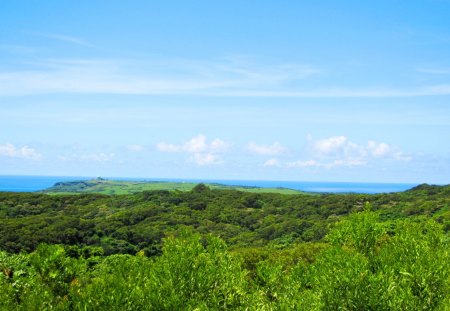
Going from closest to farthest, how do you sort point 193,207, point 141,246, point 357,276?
point 357,276 → point 141,246 → point 193,207

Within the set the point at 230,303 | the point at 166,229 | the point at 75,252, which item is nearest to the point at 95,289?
the point at 230,303

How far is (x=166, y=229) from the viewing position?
460 ft

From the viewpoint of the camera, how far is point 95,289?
27.0 metres

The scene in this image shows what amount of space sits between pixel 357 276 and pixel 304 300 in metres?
4.84

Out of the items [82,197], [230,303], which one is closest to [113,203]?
[82,197]

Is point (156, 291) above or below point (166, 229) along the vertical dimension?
above

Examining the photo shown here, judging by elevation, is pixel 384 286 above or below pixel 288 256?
above

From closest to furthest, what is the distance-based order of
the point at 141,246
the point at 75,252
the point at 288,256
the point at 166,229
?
the point at 288,256 → the point at 75,252 → the point at 141,246 → the point at 166,229

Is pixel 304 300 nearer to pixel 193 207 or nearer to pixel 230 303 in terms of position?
pixel 230 303

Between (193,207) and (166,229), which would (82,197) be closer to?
(193,207)

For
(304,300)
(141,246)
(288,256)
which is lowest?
(141,246)

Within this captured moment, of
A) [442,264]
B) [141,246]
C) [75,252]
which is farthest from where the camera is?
[141,246]

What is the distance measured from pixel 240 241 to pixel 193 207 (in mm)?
53715

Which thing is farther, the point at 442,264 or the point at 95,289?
the point at 442,264
